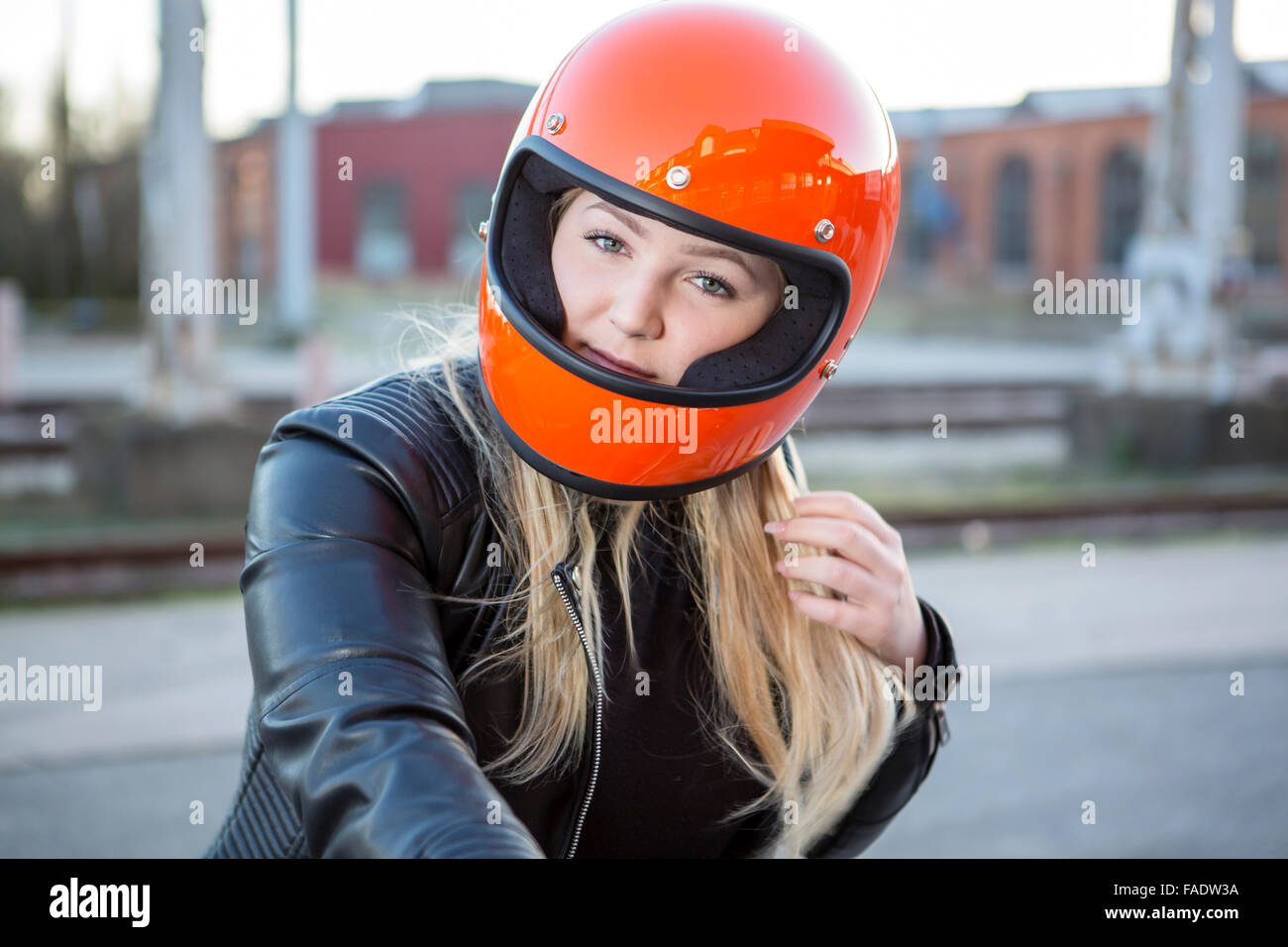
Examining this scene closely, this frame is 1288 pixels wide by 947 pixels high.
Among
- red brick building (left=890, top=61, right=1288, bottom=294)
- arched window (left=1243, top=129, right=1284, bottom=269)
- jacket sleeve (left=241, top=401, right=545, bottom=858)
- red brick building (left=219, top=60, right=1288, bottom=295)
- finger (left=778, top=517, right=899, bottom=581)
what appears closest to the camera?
jacket sleeve (left=241, top=401, right=545, bottom=858)

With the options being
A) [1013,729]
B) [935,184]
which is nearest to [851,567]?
[1013,729]

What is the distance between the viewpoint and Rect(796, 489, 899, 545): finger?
4.93 feet

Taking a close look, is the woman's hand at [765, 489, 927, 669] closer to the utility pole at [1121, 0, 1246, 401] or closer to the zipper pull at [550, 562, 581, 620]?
the zipper pull at [550, 562, 581, 620]

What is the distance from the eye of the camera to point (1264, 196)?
1266 inches

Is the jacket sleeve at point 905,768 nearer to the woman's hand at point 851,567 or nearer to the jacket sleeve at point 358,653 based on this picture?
the woman's hand at point 851,567

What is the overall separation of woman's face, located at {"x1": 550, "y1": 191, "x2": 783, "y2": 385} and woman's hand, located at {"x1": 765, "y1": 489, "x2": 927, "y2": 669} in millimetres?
232

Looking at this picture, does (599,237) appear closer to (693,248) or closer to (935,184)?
(693,248)

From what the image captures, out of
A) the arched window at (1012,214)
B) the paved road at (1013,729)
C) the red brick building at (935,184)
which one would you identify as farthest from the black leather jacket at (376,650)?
the arched window at (1012,214)

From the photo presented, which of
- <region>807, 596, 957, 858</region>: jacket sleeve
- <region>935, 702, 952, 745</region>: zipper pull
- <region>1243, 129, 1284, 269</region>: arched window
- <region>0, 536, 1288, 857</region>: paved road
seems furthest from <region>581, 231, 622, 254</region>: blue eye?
<region>1243, 129, 1284, 269</region>: arched window

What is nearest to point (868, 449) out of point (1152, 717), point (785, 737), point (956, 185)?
point (1152, 717)

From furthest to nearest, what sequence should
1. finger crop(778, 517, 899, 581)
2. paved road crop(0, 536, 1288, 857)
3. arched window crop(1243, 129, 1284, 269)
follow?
arched window crop(1243, 129, 1284, 269) < paved road crop(0, 536, 1288, 857) < finger crop(778, 517, 899, 581)

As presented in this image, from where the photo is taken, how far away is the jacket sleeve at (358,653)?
3.43 ft
